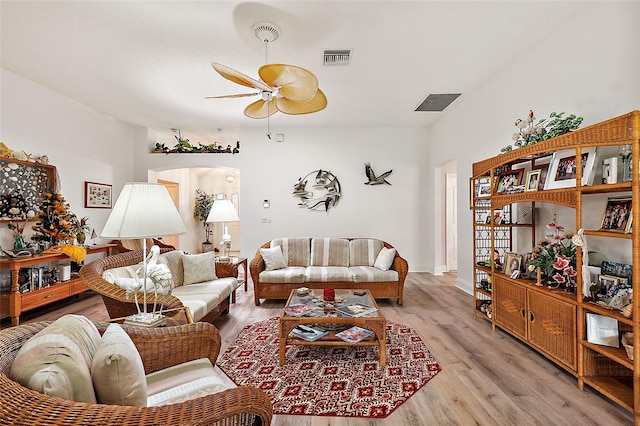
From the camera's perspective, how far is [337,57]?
3.28 metres

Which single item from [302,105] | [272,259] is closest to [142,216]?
[302,105]

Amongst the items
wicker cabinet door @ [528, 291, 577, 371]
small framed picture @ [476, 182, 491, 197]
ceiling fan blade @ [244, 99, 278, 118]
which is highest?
ceiling fan blade @ [244, 99, 278, 118]

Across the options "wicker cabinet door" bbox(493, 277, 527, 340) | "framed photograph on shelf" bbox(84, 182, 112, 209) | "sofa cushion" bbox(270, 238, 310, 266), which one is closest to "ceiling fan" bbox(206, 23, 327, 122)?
"sofa cushion" bbox(270, 238, 310, 266)

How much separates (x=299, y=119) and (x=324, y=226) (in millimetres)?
2041

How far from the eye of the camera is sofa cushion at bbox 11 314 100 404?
87cm

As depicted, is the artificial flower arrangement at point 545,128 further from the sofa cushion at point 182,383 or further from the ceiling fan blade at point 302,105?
the sofa cushion at point 182,383

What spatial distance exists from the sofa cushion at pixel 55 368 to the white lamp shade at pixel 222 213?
10.7 feet

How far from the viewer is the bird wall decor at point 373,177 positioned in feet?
19.3

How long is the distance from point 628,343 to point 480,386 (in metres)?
0.90

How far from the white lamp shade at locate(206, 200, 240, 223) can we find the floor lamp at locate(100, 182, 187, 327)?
2.52 metres

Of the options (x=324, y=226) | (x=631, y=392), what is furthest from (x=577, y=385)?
(x=324, y=226)

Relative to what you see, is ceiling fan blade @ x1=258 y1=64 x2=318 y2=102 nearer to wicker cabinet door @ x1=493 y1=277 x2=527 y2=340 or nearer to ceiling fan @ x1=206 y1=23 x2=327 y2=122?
ceiling fan @ x1=206 y1=23 x2=327 y2=122

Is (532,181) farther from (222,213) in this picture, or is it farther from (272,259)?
(222,213)

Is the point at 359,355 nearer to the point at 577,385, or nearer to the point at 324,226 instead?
the point at 577,385
